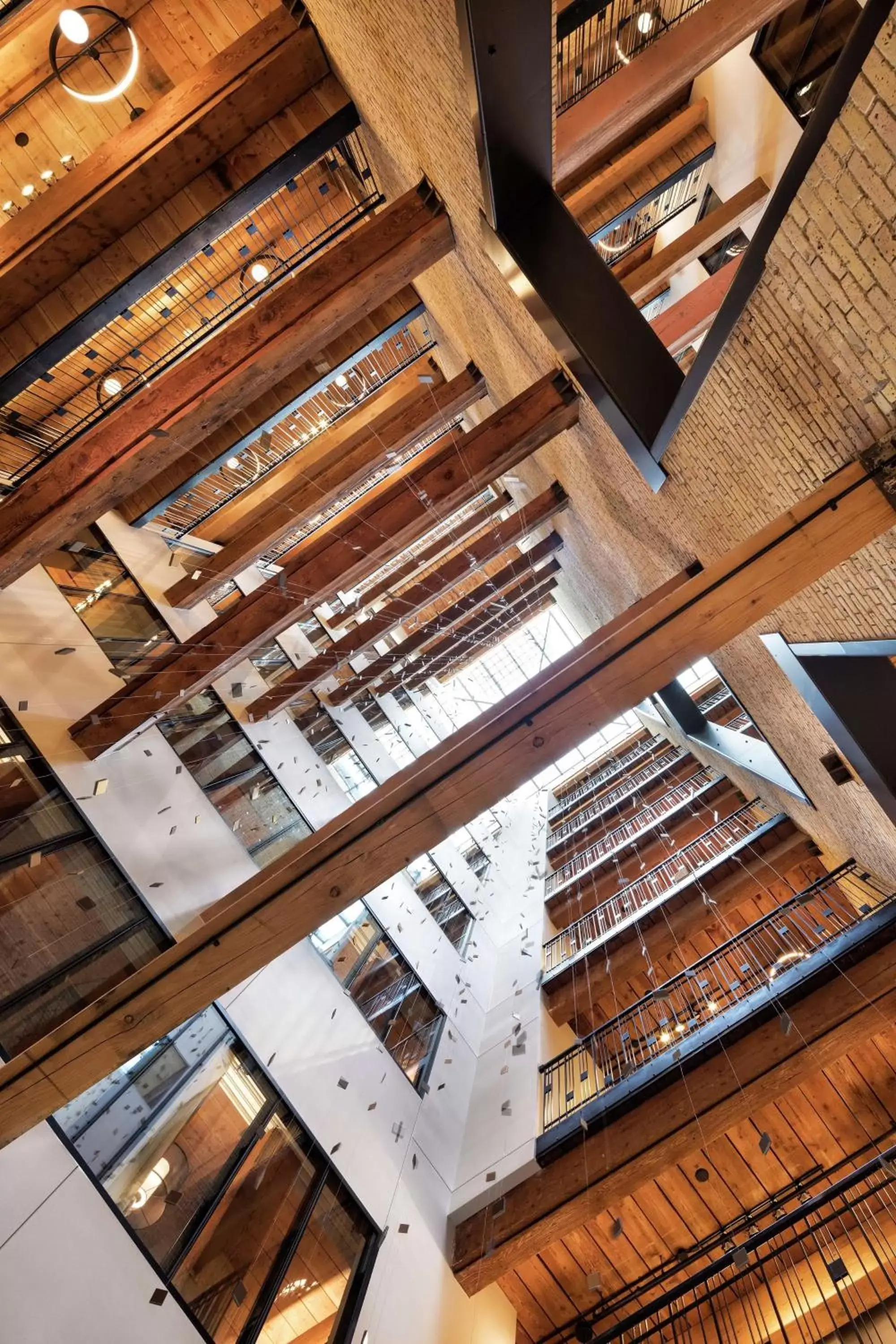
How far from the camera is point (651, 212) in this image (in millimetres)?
5555

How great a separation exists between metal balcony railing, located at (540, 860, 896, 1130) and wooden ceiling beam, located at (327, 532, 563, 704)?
Answer: 493 cm

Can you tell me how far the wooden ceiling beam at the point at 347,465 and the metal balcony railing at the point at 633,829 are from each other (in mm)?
6180

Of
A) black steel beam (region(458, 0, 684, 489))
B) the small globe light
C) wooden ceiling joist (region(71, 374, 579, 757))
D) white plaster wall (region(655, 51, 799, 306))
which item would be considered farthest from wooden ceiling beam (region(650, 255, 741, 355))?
the small globe light

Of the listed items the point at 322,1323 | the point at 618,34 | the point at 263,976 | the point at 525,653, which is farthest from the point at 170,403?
the point at 525,653

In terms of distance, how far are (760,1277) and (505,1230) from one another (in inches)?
70.1

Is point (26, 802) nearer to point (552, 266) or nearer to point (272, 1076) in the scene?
point (272, 1076)

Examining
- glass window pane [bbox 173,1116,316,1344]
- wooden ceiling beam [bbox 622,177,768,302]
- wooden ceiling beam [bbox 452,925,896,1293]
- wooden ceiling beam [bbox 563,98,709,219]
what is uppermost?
wooden ceiling beam [bbox 563,98,709,219]

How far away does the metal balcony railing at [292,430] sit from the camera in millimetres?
5688

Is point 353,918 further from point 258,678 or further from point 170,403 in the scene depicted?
point 170,403

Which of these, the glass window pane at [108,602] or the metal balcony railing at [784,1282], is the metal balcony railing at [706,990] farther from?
the glass window pane at [108,602]

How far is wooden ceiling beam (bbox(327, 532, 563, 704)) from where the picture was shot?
8.91 meters

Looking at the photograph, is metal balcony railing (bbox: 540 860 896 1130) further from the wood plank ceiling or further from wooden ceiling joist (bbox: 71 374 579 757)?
wooden ceiling joist (bbox: 71 374 579 757)

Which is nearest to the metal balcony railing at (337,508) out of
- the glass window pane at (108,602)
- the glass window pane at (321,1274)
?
the glass window pane at (108,602)

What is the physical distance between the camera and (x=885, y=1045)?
5.16 metres
